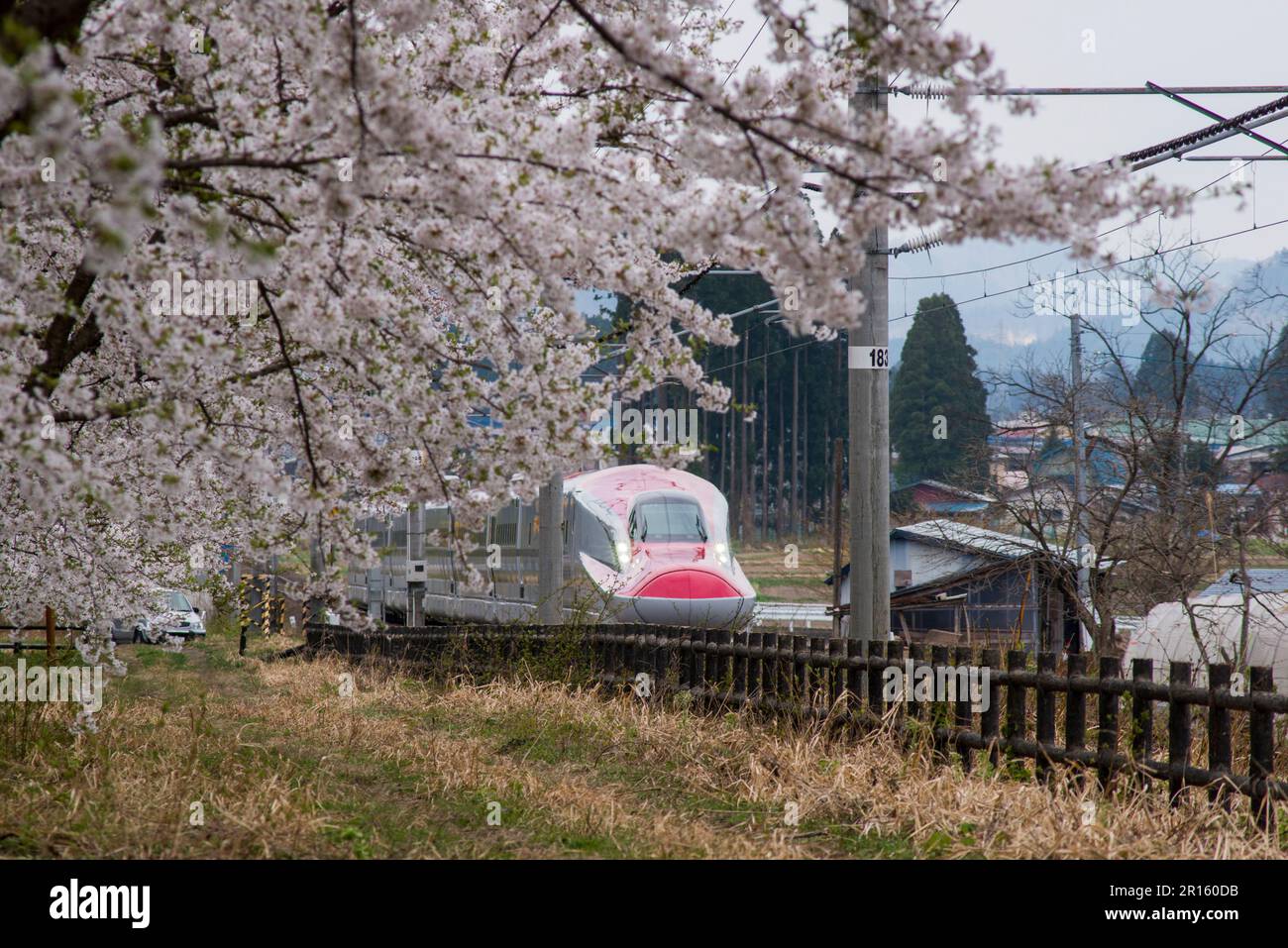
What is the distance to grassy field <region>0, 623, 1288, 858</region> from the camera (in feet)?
21.4

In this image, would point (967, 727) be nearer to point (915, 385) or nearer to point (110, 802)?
point (110, 802)

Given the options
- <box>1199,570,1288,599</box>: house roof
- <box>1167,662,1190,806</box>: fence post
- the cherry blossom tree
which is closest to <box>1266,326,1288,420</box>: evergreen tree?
<box>1199,570,1288,599</box>: house roof

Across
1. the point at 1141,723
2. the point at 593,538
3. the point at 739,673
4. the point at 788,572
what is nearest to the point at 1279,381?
the point at 593,538

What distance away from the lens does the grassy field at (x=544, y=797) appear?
6.51m

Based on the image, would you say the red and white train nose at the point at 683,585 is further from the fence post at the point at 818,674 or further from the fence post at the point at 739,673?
the fence post at the point at 818,674

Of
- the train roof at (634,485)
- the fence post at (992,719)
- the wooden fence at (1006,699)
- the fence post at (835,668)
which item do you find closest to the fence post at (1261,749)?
the wooden fence at (1006,699)

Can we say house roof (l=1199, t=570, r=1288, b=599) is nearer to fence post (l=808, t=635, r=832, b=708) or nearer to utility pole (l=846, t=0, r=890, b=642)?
utility pole (l=846, t=0, r=890, b=642)

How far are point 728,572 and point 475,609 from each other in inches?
321

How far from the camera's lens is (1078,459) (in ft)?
71.6

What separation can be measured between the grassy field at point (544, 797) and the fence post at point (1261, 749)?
0.14m

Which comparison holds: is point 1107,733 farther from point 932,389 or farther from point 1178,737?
point 932,389

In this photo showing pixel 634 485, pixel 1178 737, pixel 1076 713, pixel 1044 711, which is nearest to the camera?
pixel 1178 737

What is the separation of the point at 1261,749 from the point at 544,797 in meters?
4.17
